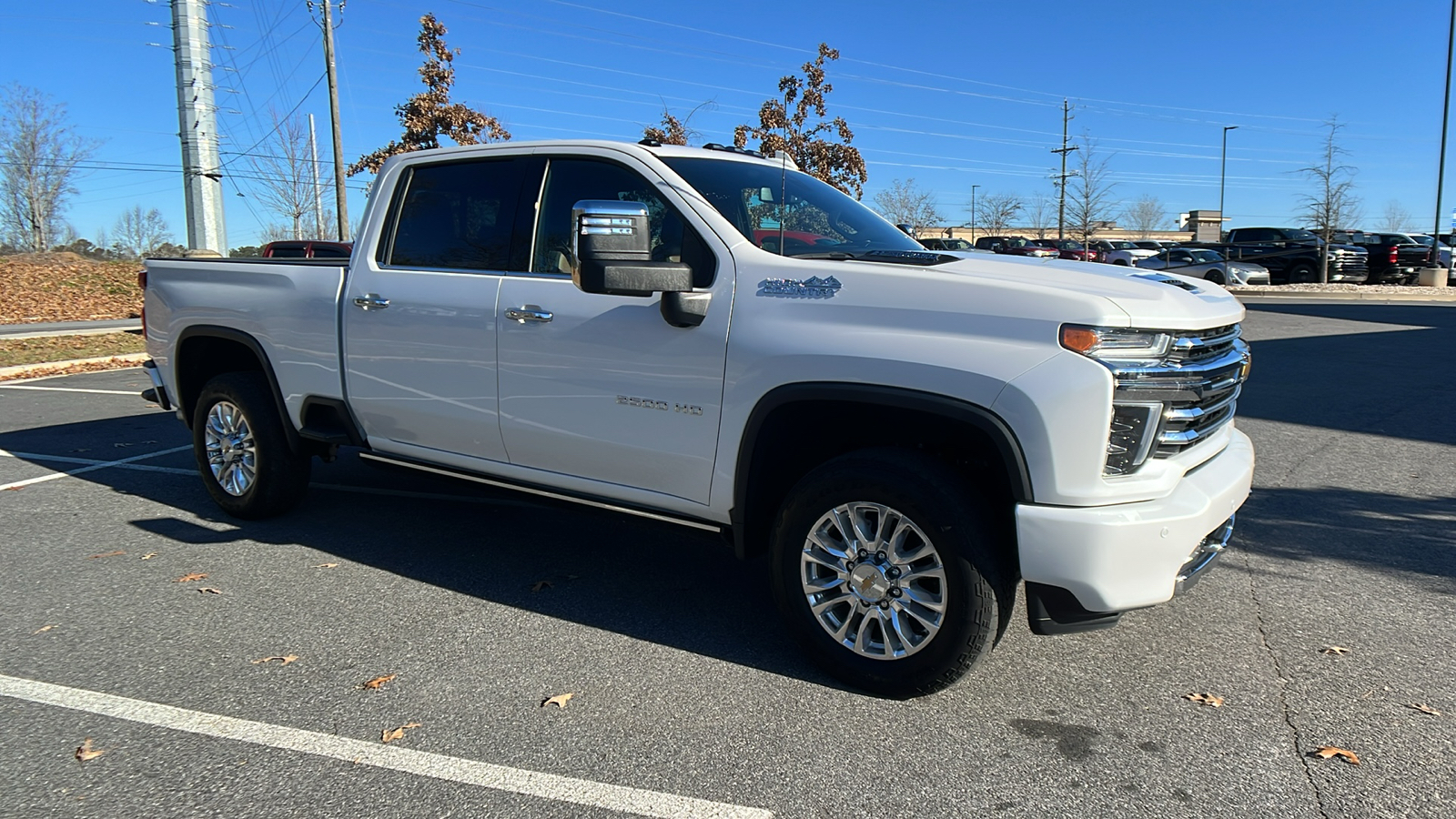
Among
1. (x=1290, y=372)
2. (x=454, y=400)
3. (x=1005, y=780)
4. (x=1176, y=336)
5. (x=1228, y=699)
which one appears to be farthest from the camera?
(x=1290, y=372)

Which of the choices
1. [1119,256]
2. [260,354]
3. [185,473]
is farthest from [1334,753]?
[1119,256]

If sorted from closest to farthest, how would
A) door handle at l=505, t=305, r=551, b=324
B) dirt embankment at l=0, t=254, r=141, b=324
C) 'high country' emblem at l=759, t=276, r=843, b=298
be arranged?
'high country' emblem at l=759, t=276, r=843, b=298 → door handle at l=505, t=305, r=551, b=324 → dirt embankment at l=0, t=254, r=141, b=324

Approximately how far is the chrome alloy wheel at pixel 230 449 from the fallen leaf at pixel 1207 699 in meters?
4.83

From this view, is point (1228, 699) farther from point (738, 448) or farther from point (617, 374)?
point (617, 374)

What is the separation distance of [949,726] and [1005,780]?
37cm

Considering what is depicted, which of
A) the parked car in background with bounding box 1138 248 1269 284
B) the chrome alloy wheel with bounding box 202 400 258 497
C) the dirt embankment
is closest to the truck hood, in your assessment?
the chrome alloy wheel with bounding box 202 400 258 497

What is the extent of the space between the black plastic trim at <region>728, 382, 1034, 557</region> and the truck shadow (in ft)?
22.6

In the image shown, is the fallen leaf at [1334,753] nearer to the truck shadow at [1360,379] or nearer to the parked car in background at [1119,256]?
the truck shadow at [1360,379]

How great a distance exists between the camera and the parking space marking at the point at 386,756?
2920mm

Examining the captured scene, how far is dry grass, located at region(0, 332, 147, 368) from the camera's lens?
44.9 ft

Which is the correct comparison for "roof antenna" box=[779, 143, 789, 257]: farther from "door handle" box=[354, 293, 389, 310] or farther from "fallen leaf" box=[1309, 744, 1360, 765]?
"fallen leaf" box=[1309, 744, 1360, 765]

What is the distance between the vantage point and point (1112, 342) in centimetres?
315

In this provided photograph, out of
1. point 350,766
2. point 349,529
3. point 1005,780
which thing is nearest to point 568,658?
point 350,766

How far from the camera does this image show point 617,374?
409 cm
